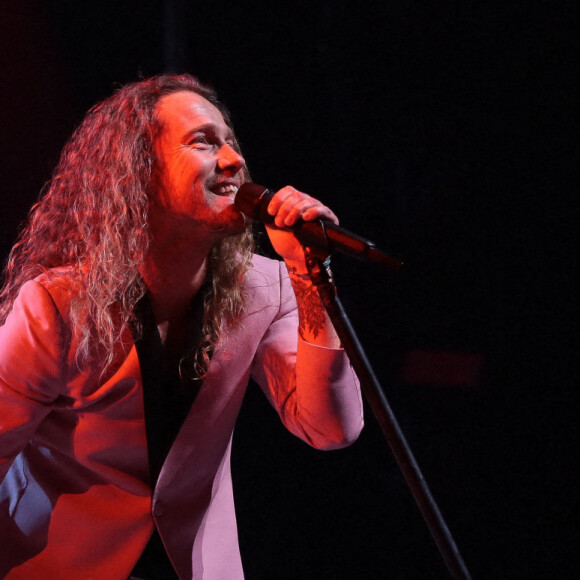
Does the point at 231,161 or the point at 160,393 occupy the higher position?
the point at 231,161

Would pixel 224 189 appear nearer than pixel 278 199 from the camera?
No

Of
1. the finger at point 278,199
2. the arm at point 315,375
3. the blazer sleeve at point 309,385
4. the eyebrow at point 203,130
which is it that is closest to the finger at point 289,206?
the finger at point 278,199

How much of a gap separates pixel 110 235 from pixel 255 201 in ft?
1.70

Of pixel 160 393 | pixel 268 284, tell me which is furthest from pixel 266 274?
pixel 160 393

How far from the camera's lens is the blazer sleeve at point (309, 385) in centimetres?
135

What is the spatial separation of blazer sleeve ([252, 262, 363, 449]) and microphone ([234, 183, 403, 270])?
1.19 feet

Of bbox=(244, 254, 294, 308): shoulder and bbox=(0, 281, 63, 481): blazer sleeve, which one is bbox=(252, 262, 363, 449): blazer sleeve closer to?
bbox=(244, 254, 294, 308): shoulder

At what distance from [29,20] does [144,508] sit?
1.80 m

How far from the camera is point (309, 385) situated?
137 centimetres

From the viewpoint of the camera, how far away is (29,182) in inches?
82.6

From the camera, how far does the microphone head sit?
3.78ft

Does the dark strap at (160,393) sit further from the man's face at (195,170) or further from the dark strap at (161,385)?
the man's face at (195,170)

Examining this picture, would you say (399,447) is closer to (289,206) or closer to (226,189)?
(289,206)

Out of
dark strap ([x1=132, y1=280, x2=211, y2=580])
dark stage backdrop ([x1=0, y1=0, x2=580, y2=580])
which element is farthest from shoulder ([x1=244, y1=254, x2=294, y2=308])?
dark stage backdrop ([x1=0, y1=0, x2=580, y2=580])
